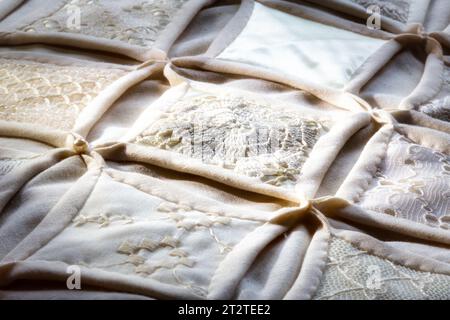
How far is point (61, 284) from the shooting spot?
0.73 m

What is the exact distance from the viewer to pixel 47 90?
1.07 metres

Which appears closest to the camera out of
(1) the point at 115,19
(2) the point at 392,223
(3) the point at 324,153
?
(2) the point at 392,223

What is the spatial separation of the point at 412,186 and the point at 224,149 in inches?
9.5

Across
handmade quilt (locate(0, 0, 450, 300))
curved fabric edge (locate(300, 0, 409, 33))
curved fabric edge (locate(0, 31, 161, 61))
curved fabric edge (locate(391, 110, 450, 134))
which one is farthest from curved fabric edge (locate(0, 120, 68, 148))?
curved fabric edge (locate(300, 0, 409, 33))

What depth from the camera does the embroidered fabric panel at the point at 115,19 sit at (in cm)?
122

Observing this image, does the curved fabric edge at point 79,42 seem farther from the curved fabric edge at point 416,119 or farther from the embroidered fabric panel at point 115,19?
the curved fabric edge at point 416,119

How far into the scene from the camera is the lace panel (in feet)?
4.30

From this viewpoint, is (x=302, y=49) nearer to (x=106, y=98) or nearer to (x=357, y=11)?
(x=357, y=11)

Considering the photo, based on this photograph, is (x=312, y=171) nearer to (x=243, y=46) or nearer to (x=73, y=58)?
(x=243, y=46)

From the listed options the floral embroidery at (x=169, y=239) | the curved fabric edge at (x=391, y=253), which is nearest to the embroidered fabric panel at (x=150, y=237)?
the floral embroidery at (x=169, y=239)

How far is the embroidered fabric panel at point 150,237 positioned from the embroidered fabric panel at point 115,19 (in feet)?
1.38

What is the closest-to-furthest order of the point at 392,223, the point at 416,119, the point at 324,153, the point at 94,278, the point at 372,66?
the point at 94,278, the point at 392,223, the point at 324,153, the point at 416,119, the point at 372,66
